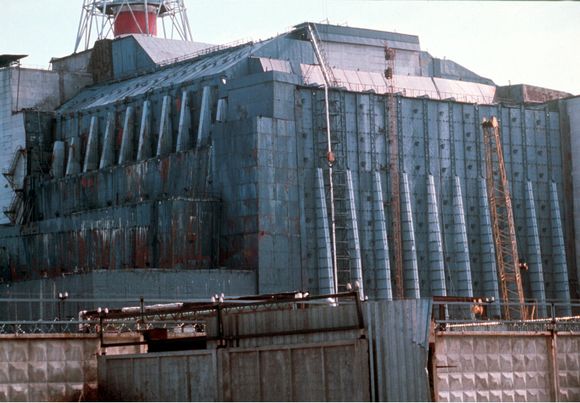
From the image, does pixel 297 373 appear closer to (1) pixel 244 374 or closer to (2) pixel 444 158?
(1) pixel 244 374

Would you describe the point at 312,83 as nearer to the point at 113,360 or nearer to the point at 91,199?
A: the point at 91,199

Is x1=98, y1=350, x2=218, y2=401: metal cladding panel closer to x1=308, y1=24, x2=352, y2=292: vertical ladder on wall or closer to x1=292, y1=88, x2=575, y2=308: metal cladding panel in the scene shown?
x1=292, y1=88, x2=575, y2=308: metal cladding panel

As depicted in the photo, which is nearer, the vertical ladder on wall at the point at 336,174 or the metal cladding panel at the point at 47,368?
the metal cladding panel at the point at 47,368

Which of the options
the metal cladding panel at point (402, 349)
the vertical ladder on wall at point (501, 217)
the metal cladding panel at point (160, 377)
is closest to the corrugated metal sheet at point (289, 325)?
the metal cladding panel at point (402, 349)

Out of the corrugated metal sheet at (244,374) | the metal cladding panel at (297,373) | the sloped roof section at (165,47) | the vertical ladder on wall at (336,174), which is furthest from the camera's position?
the sloped roof section at (165,47)

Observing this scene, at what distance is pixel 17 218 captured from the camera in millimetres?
142250

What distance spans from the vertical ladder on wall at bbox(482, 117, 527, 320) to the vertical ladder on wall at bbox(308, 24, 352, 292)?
56.1 feet

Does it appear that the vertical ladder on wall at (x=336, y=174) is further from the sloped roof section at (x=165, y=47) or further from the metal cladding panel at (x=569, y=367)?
the metal cladding panel at (x=569, y=367)

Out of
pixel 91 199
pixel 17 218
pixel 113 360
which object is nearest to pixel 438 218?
pixel 91 199

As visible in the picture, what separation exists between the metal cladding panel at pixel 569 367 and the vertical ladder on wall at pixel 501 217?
73.0 metres

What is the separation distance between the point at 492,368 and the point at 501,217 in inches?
3226

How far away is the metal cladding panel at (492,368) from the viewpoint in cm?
5194

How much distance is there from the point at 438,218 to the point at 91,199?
1341 inches

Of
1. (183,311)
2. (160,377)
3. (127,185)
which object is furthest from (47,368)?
(127,185)
